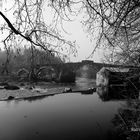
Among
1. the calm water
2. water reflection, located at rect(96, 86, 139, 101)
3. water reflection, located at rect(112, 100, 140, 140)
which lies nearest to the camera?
water reflection, located at rect(112, 100, 140, 140)

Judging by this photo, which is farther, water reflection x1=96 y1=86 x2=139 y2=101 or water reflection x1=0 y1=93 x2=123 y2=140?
water reflection x1=0 y1=93 x2=123 y2=140

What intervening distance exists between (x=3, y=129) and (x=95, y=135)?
498cm

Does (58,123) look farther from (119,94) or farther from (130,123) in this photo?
(119,94)

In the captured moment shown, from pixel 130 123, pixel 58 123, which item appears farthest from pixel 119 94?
pixel 130 123

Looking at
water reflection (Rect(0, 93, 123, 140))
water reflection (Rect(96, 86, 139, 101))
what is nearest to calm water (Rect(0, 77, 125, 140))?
water reflection (Rect(0, 93, 123, 140))

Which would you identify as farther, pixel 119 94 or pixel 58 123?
pixel 119 94

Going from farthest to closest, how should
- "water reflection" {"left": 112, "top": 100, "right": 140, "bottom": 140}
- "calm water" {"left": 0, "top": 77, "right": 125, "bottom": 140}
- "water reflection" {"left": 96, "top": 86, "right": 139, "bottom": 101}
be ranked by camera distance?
1. "calm water" {"left": 0, "top": 77, "right": 125, "bottom": 140}
2. "water reflection" {"left": 96, "top": 86, "right": 139, "bottom": 101}
3. "water reflection" {"left": 112, "top": 100, "right": 140, "bottom": 140}

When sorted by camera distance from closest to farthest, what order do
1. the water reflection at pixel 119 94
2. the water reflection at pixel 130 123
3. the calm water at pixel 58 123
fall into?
1. the water reflection at pixel 130 123
2. the water reflection at pixel 119 94
3. the calm water at pixel 58 123

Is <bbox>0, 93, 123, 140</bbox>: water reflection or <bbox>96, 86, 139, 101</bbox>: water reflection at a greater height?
<bbox>96, 86, 139, 101</bbox>: water reflection

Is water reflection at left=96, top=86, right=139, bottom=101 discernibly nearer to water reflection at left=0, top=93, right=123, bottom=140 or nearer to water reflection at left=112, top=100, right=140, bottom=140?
water reflection at left=112, top=100, right=140, bottom=140

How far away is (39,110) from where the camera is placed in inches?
527


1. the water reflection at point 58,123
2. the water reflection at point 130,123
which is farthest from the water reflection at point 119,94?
the water reflection at point 58,123

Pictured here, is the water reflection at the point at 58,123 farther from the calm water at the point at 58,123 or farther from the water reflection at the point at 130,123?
the water reflection at the point at 130,123

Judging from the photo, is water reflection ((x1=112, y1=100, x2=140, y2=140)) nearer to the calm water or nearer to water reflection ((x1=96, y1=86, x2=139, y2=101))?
water reflection ((x1=96, y1=86, x2=139, y2=101))
